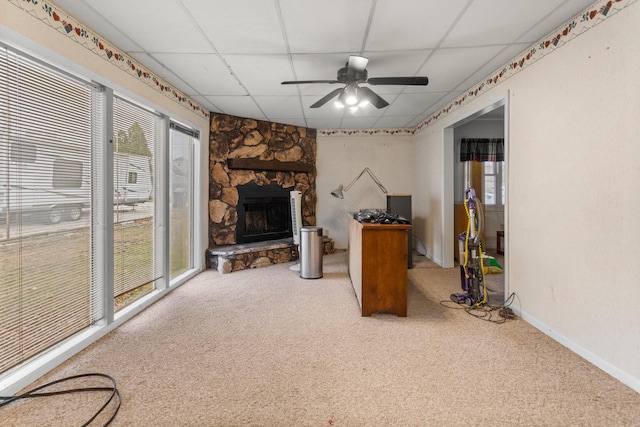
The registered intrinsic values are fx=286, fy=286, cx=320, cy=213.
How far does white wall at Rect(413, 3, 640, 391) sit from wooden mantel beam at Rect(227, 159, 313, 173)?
3.22 m

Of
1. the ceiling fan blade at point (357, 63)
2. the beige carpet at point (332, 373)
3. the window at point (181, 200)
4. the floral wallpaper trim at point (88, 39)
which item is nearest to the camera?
the beige carpet at point (332, 373)

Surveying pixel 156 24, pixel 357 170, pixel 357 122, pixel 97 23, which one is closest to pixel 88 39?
pixel 97 23

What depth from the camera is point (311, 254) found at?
377 cm

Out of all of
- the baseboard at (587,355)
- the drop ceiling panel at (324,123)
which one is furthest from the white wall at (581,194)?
the drop ceiling panel at (324,123)

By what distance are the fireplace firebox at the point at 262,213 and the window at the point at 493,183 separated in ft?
13.3

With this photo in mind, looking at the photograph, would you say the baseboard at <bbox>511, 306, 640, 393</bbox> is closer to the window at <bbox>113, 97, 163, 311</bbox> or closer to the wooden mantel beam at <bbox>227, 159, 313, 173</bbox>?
the window at <bbox>113, 97, 163, 311</bbox>

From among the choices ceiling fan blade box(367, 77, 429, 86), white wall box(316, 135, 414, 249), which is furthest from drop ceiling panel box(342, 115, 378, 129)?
ceiling fan blade box(367, 77, 429, 86)

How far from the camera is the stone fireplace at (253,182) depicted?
13.9 ft

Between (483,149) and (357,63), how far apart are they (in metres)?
4.04

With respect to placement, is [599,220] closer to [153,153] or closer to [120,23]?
[120,23]

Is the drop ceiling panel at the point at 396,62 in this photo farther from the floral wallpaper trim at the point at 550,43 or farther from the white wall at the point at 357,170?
the white wall at the point at 357,170

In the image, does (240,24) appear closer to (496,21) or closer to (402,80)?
(402,80)

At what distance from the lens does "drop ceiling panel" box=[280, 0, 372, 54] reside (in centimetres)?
182

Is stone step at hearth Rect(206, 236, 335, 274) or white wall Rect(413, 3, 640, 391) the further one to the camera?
stone step at hearth Rect(206, 236, 335, 274)
